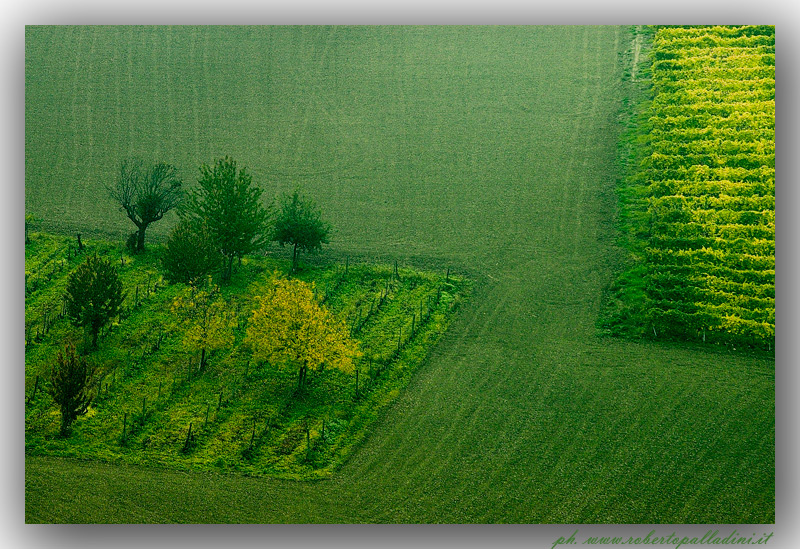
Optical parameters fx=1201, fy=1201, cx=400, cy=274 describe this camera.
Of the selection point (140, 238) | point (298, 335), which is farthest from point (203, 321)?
point (140, 238)

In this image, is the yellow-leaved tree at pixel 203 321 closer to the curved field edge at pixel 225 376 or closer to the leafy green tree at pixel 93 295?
the curved field edge at pixel 225 376

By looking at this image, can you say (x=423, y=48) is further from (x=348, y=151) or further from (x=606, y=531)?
(x=606, y=531)

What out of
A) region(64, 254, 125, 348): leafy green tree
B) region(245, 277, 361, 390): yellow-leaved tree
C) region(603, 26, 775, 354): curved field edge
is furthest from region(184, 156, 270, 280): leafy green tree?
region(603, 26, 775, 354): curved field edge

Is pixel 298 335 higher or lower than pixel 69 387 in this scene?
higher

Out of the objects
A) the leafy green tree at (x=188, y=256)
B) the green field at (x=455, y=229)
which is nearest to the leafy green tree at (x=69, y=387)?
the green field at (x=455, y=229)

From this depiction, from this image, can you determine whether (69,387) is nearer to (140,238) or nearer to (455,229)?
(140,238)

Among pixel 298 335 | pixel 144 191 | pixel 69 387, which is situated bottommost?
pixel 69 387
